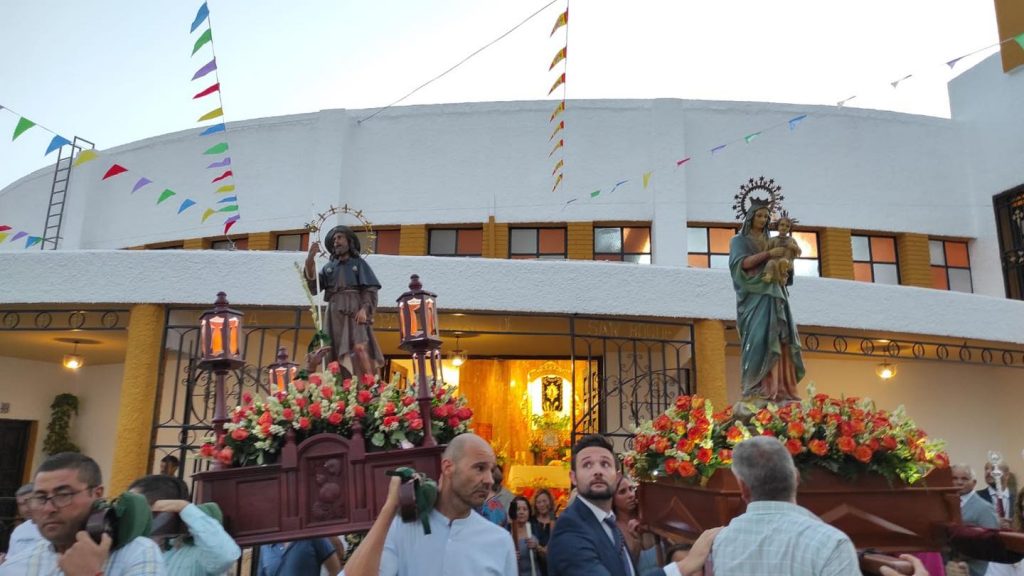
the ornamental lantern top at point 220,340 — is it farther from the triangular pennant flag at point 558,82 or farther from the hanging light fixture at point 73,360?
the hanging light fixture at point 73,360

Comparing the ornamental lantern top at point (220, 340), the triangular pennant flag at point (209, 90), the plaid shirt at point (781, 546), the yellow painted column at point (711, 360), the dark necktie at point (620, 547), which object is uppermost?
the triangular pennant flag at point (209, 90)

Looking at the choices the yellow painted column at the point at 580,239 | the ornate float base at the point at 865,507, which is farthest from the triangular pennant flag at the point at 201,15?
the ornate float base at the point at 865,507

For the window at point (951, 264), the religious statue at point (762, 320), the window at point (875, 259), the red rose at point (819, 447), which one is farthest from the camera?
the window at point (951, 264)

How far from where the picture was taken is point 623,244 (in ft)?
47.8

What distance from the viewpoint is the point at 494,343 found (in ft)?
41.7

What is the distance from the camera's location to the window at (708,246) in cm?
1456

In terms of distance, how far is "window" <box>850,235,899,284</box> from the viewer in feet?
48.9

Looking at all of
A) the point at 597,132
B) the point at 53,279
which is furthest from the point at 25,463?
the point at 597,132

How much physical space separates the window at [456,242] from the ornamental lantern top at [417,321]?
10277 millimetres

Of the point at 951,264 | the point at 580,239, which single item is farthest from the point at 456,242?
the point at 951,264

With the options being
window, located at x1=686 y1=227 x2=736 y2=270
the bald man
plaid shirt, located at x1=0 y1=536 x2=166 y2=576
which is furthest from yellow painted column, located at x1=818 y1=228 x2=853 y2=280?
plaid shirt, located at x1=0 y1=536 x2=166 y2=576

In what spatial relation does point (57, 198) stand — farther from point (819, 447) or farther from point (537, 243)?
point (819, 447)

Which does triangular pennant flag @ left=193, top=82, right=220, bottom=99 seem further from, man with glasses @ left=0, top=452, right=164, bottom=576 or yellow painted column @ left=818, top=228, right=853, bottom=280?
yellow painted column @ left=818, top=228, right=853, bottom=280

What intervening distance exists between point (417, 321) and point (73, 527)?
211 centimetres
